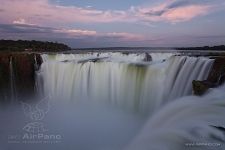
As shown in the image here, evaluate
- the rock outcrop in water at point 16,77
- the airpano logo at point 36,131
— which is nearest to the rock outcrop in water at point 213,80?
the airpano logo at point 36,131

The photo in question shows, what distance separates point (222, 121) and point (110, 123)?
534 cm

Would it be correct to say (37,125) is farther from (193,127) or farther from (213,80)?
(193,127)

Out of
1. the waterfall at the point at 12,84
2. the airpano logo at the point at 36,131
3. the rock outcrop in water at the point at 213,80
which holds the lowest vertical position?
the airpano logo at the point at 36,131

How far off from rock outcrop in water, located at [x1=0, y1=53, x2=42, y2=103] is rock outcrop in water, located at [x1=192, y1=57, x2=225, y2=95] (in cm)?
698

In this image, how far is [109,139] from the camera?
9.48m

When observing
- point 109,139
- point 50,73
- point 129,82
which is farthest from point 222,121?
point 50,73

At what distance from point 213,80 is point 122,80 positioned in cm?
453

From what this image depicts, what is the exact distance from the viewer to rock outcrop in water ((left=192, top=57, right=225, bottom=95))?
7.18 metres

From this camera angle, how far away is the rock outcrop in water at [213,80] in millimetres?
7184

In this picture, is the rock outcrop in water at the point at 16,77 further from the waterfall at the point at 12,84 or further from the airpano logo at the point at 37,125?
the airpano logo at the point at 37,125

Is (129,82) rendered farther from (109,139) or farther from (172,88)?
(109,139)

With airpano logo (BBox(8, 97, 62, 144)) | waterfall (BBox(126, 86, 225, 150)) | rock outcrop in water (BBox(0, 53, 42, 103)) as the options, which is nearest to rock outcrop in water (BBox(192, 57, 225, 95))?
waterfall (BBox(126, 86, 225, 150))

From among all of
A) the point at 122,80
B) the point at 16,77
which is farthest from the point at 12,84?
the point at 122,80

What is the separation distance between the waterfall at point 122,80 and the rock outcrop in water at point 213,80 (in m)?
0.41
